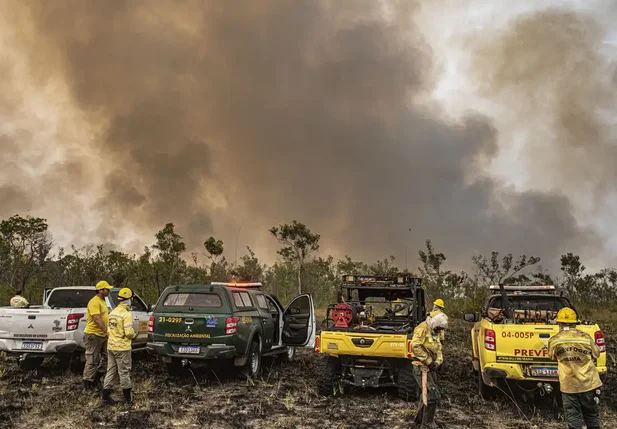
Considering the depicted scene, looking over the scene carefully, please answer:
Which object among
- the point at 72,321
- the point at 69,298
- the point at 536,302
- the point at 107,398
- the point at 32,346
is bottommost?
the point at 107,398

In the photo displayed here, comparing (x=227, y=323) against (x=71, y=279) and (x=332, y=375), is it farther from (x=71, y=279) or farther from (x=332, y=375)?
(x=71, y=279)

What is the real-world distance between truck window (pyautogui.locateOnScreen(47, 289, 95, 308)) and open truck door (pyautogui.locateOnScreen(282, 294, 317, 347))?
4.43m

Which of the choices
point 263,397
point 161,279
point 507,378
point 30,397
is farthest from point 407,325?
point 161,279

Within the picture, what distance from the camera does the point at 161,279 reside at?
27.4 meters

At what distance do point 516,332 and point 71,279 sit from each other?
88.4 ft

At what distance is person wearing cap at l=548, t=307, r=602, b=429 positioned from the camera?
5.55 m

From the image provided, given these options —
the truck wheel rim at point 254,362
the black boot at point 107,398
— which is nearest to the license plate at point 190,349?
the truck wheel rim at point 254,362

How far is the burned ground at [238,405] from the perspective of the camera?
680cm

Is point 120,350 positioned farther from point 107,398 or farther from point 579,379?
point 579,379

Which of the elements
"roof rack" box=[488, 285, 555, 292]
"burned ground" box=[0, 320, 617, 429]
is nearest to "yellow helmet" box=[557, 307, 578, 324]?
"burned ground" box=[0, 320, 617, 429]

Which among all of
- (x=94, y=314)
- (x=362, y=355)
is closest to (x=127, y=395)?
(x=94, y=314)

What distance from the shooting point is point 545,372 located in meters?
7.17

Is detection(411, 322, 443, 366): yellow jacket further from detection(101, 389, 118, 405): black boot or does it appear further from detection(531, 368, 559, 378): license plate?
detection(101, 389, 118, 405): black boot

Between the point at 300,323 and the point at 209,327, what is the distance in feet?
9.90
